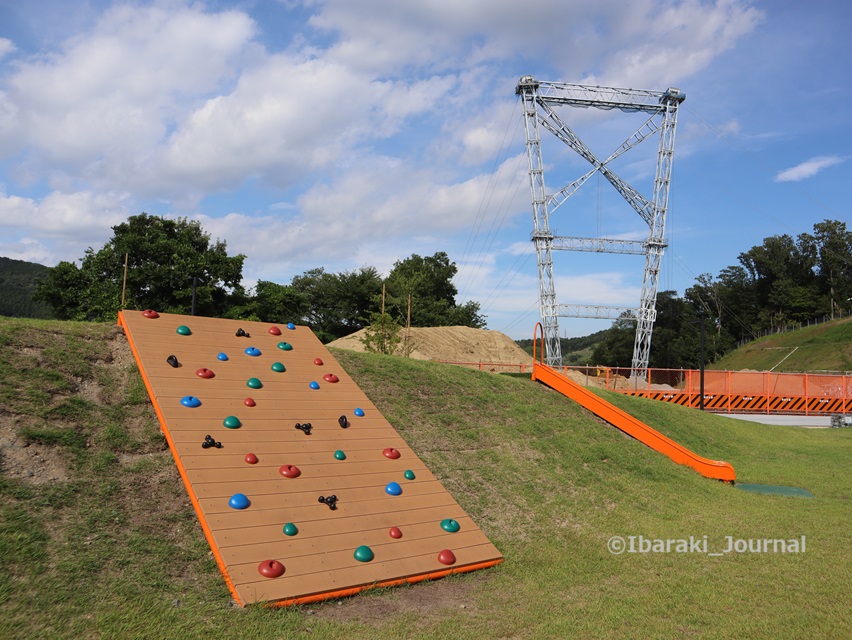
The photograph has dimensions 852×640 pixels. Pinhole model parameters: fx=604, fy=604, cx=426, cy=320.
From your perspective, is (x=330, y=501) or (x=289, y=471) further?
(x=289, y=471)

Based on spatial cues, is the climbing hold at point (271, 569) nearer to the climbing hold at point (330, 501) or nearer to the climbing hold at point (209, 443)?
the climbing hold at point (330, 501)

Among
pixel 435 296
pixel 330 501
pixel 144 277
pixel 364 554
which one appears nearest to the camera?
pixel 364 554

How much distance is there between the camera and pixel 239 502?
6172 millimetres

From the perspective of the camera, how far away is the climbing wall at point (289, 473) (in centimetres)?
573

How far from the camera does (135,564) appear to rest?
5.21 meters

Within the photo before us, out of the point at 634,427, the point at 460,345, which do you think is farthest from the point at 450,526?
the point at 460,345

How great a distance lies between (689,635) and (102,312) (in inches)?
1323

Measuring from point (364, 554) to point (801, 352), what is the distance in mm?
62403

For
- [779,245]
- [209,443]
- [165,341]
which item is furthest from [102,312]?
[779,245]

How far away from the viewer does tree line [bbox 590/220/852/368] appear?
70.3m

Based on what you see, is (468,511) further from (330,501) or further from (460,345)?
(460,345)

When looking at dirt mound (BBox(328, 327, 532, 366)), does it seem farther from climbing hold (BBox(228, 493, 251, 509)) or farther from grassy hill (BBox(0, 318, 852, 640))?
climbing hold (BBox(228, 493, 251, 509))

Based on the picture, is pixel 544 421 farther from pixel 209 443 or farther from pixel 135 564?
pixel 135 564

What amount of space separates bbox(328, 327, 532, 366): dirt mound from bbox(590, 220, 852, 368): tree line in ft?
105
